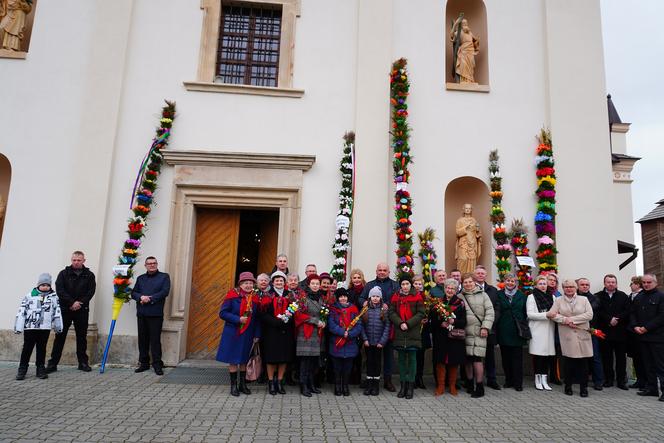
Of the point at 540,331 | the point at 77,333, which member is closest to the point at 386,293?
the point at 540,331

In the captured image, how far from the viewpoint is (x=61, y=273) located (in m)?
7.31

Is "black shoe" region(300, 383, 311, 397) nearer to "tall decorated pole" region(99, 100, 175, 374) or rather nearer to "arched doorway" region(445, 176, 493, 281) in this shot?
"tall decorated pole" region(99, 100, 175, 374)

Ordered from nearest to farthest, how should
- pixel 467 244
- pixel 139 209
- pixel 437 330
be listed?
pixel 437 330 → pixel 139 209 → pixel 467 244

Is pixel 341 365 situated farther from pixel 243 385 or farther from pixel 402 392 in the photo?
pixel 243 385

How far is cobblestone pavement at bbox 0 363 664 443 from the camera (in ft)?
14.6

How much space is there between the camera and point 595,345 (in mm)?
7293

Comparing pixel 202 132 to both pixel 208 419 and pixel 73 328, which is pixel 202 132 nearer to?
pixel 73 328

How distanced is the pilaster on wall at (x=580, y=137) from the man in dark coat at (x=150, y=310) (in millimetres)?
7193

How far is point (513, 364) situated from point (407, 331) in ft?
6.47

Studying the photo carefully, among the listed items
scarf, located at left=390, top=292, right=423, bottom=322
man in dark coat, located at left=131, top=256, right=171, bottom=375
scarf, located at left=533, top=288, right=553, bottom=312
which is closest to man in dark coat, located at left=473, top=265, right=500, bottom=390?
scarf, located at left=533, top=288, right=553, bottom=312

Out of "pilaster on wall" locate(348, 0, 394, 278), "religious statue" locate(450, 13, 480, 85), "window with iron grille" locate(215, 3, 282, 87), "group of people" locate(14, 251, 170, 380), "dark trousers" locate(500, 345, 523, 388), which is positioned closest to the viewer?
"group of people" locate(14, 251, 170, 380)

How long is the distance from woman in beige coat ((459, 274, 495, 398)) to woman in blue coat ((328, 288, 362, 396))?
1.61m

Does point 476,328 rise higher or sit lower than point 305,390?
higher

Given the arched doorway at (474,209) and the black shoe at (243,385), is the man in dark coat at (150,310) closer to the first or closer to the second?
the black shoe at (243,385)
